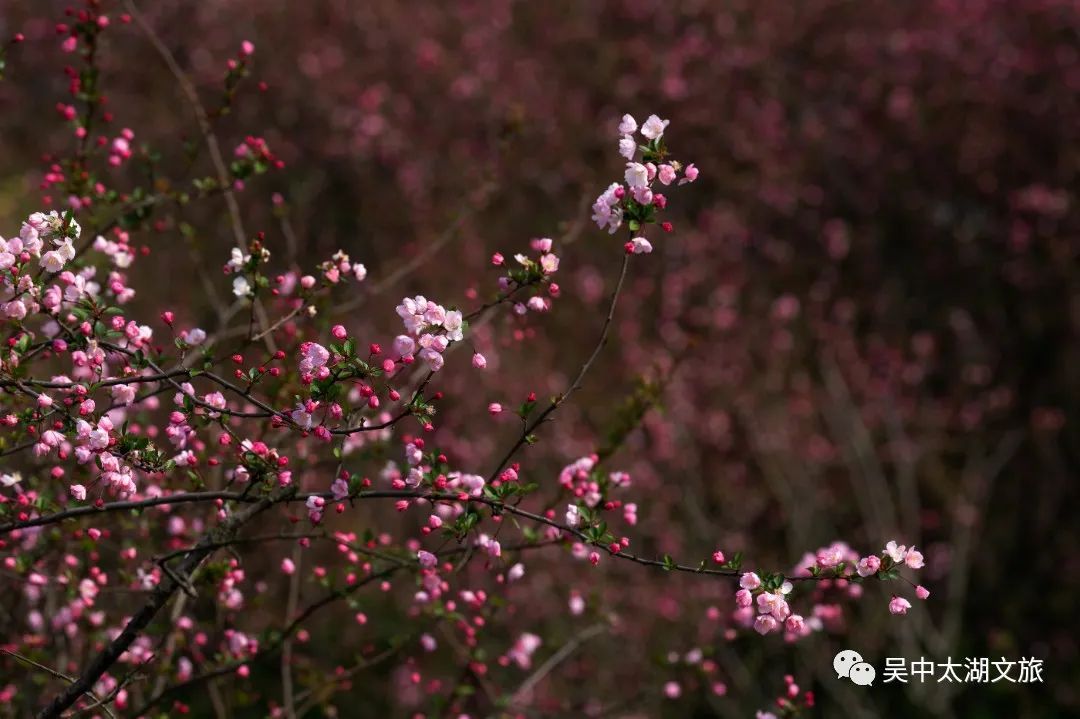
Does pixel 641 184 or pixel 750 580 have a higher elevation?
pixel 641 184

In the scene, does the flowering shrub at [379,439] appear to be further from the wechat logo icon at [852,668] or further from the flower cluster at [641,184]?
the wechat logo icon at [852,668]

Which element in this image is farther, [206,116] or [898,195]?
[898,195]

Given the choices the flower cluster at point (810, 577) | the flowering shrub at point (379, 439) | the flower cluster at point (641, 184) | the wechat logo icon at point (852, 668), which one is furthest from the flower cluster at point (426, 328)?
the wechat logo icon at point (852, 668)

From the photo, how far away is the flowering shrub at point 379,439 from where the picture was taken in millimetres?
2113

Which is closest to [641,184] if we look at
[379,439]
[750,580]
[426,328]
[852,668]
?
[426,328]

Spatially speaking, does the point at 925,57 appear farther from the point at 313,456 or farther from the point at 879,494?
the point at 313,456

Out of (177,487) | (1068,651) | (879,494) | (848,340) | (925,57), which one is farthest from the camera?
(925,57)

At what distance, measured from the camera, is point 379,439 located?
11.2ft

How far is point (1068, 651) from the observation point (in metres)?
6.46

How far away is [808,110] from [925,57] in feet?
3.73

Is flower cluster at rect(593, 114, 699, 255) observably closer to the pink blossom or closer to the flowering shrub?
the flowering shrub

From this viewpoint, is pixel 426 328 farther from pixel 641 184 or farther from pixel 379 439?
pixel 379 439

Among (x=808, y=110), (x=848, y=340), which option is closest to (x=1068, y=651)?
(x=848, y=340)

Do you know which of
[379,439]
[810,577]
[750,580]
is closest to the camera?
[810,577]
